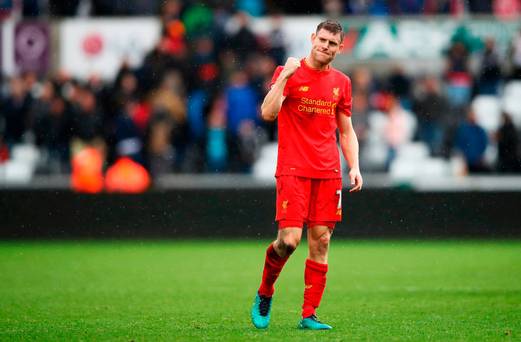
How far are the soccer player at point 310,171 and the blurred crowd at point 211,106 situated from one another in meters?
10.7

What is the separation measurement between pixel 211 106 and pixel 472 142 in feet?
14.6

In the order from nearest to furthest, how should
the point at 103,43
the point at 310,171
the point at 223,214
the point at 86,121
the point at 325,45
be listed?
1. the point at 325,45
2. the point at 310,171
3. the point at 223,214
4. the point at 86,121
5. the point at 103,43

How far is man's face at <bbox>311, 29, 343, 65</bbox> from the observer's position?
342 inches

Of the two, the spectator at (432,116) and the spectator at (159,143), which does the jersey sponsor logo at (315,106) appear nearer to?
the spectator at (159,143)

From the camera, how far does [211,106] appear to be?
20031mm

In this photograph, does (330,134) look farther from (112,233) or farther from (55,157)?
(55,157)

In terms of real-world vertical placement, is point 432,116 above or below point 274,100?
below

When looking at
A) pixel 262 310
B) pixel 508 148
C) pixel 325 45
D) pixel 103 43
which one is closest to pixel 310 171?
pixel 325 45

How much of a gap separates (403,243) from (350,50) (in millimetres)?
4941

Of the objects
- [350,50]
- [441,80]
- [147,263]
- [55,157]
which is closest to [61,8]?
[55,157]

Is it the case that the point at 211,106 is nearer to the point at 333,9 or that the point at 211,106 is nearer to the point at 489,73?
the point at 333,9

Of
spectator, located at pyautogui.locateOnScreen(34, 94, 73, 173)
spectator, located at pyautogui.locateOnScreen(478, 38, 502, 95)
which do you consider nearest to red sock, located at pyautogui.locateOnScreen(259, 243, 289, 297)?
spectator, located at pyautogui.locateOnScreen(34, 94, 73, 173)

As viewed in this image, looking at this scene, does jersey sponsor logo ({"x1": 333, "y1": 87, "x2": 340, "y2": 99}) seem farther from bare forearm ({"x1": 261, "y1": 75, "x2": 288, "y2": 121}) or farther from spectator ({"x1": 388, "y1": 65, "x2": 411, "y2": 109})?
spectator ({"x1": 388, "y1": 65, "x2": 411, "y2": 109})

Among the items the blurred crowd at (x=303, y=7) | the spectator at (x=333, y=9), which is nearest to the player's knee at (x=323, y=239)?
the spectator at (x=333, y=9)
